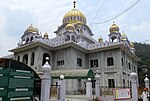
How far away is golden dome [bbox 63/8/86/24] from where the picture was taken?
2847cm

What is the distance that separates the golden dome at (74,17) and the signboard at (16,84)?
21.2m

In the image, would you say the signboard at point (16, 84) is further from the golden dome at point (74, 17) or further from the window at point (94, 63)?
the golden dome at point (74, 17)

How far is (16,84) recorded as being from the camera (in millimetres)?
7258

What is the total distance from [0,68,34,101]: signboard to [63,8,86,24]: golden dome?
21.2 metres

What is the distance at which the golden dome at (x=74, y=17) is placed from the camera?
2847 centimetres

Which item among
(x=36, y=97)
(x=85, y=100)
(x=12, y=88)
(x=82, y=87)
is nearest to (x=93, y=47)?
(x=82, y=87)

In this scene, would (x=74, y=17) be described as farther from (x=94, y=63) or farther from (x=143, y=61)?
(x=143, y=61)

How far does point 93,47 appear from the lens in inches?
892

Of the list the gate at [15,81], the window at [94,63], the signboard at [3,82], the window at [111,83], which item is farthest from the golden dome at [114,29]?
the signboard at [3,82]

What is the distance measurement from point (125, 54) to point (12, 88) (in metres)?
18.4

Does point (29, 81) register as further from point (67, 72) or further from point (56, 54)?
point (56, 54)

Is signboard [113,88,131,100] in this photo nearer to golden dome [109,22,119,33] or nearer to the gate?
the gate

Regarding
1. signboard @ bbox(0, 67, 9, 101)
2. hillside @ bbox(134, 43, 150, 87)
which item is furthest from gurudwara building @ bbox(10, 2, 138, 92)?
hillside @ bbox(134, 43, 150, 87)

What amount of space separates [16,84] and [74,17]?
22.6 metres
